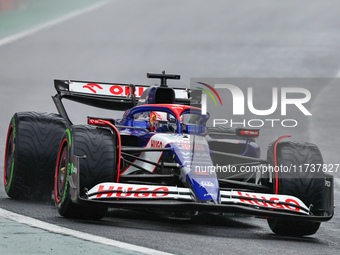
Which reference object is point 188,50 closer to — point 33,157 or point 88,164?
point 33,157

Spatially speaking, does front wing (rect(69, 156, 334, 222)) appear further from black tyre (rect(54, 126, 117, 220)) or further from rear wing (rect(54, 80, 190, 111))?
rear wing (rect(54, 80, 190, 111))

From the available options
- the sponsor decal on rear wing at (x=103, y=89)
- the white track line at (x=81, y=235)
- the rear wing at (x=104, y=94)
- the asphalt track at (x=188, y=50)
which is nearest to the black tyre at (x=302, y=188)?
the asphalt track at (x=188, y=50)

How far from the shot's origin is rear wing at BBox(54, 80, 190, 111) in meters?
10.8

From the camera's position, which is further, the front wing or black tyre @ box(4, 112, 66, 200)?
black tyre @ box(4, 112, 66, 200)

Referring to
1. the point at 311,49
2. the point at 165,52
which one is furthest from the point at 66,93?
the point at 311,49

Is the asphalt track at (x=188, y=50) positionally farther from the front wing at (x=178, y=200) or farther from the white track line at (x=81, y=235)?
the white track line at (x=81, y=235)

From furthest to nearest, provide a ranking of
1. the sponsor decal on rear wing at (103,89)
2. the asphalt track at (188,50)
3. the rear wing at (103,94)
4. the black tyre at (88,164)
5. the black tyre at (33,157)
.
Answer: the asphalt track at (188,50) → the sponsor decal on rear wing at (103,89) → the rear wing at (103,94) → the black tyre at (33,157) → the black tyre at (88,164)

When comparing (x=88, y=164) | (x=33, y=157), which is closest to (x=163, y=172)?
(x=88, y=164)

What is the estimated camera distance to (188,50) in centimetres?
2669

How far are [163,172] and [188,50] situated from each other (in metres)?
19.0

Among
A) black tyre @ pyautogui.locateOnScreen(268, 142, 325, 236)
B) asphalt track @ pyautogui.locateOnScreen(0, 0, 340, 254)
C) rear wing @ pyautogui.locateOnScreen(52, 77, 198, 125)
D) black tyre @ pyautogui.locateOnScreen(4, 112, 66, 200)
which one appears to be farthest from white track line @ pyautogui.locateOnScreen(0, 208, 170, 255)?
rear wing @ pyautogui.locateOnScreen(52, 77, 198, 125)

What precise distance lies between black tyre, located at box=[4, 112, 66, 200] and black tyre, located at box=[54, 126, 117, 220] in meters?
1.15

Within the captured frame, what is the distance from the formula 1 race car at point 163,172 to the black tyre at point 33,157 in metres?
0.01

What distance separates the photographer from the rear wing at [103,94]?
35.6ft
